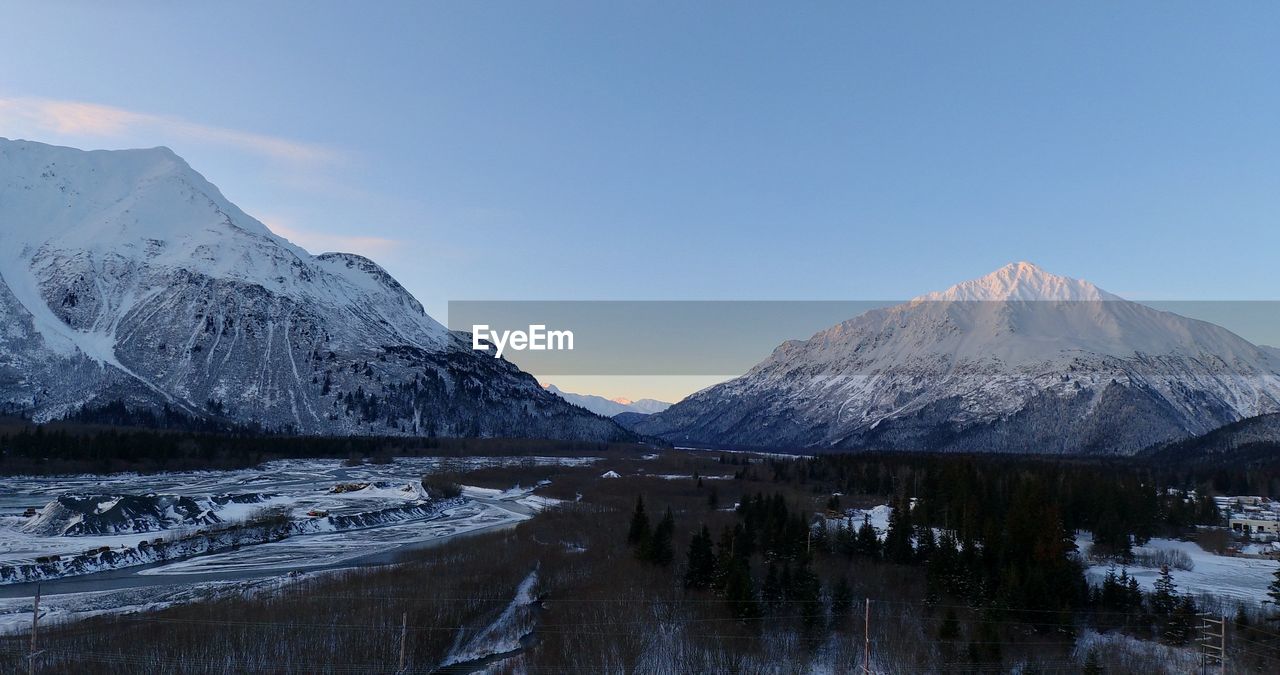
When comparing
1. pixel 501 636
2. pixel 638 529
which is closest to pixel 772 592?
pixel 501 636

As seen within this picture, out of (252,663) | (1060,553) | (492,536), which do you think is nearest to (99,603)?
(252,663)

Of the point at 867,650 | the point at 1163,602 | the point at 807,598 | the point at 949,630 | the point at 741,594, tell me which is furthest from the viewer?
the point at 807,598

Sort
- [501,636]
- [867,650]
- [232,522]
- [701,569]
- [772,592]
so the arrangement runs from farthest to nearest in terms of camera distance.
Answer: [232,522] → [701,569] → [772,592] → [501,636] → [867,650]

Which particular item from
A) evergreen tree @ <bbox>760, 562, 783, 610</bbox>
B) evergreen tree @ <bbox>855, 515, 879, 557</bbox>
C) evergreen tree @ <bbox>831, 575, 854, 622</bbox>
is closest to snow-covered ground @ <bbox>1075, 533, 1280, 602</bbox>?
evergreen tree @ <bbox>855, 515, 879, 557</bbox>

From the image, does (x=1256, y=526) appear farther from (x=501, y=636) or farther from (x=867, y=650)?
(x=501, y=636)

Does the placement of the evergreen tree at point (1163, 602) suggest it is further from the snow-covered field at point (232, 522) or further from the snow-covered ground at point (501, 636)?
the snow-covered field at point (232, 522)

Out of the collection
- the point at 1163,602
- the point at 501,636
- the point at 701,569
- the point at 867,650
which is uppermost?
the point at 867,650

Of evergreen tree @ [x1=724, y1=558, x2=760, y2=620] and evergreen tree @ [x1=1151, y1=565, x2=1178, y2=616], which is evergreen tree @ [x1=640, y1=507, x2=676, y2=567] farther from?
evergreen tree @ [x1=1151, y1=565, x2=1178, y2=616]

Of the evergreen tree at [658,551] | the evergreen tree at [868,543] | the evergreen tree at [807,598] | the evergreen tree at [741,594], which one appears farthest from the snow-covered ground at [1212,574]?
the evergreen tree at [658,551]

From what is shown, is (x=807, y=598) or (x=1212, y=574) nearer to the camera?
(x=807, y=598)
